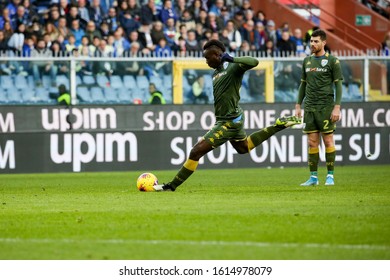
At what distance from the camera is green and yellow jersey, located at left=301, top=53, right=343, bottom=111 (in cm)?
1773

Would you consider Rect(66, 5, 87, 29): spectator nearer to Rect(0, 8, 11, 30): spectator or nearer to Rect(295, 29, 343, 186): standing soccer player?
Rect(0, 8, 11, 30): spectator

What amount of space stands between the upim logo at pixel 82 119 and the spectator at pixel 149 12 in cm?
491

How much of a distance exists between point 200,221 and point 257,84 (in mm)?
13844

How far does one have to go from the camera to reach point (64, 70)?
24500 millimetres

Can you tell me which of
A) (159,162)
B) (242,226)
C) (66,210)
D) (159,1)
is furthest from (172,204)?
(159,1)

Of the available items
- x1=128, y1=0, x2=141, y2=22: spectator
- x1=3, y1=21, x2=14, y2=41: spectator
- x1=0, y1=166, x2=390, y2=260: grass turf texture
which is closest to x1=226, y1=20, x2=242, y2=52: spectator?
x1=128, y1=0, x2=141, y2=22: spectator

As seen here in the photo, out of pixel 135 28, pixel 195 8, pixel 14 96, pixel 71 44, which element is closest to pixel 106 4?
pixel 135 28

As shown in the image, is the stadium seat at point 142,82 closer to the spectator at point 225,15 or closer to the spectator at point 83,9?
the spectator at point 83,9

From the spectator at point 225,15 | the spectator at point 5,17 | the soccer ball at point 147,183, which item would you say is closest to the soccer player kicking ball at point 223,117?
the soccer ball at point 147,183

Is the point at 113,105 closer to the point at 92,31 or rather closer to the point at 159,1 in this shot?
the point at 92,31

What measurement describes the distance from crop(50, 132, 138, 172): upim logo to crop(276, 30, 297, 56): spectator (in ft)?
21.2

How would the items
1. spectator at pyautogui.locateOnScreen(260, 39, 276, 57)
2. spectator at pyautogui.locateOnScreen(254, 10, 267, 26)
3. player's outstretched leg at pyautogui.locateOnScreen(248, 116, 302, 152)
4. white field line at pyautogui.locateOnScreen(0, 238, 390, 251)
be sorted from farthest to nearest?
1. spectator at pyautogui.locateOnScreen(254, 10, 267, 26)
2. spectator at pyautogui.locateOnScreen(260, 39, 276, 57)
3. player's outstretched leg at pyautogui.locateOnScreen(248, 116, 302, 152)
4. white field line at pyautogui.locateOnScreen(0, 238, 390, 251)

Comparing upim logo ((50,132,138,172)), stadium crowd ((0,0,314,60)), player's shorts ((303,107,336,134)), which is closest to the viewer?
player's shorts ((303,107,336,134))

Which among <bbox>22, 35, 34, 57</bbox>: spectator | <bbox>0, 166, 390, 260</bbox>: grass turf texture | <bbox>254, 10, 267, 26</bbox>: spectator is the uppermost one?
<bbox>254, 10, 267, 26</bbox>: spectator
